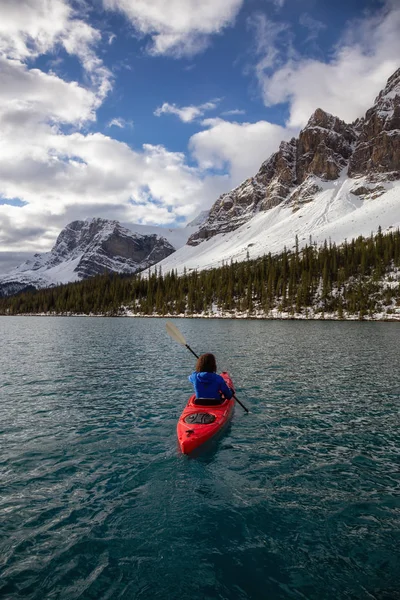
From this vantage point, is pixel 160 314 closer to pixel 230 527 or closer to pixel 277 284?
pixel 277 284

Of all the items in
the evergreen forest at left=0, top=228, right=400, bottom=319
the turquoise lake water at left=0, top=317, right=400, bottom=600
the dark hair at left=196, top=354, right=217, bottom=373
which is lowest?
the turquoise lake water at left=0, top=317, right=400, bottom=600

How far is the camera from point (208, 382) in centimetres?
1221

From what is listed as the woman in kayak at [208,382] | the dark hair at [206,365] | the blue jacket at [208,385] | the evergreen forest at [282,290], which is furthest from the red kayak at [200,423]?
the evergreen forest at [282,290]

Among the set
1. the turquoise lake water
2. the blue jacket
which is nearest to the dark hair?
the blue jacket

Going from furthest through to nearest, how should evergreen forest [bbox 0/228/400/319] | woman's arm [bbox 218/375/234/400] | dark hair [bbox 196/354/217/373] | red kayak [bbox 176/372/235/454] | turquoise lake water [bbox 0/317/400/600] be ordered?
evergreen forest [bbox 0/228/400/319], woman's arm [bbox 218/375/234/400], dark hair [bbox 196/354/217/373], red kayak [bbox 176/372/235/454], turquoise lake water [bbox 0/317/400/600]

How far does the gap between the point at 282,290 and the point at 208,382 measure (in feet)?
369

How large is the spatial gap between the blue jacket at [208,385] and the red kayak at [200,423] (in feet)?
1.31

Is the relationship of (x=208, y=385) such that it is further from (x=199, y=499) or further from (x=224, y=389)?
(x=199, y=499)

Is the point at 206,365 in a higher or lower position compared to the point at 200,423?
higher

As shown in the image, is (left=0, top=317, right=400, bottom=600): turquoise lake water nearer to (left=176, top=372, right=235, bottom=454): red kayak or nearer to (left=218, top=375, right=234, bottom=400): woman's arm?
(left=176, top=372, right=235, bottom=454): red kayak

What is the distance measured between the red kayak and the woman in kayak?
267mm

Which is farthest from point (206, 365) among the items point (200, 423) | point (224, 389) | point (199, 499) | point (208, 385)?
point (199, 499)

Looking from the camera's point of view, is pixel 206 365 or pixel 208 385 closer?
pixel 206 365

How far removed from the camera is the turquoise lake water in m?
5.61
